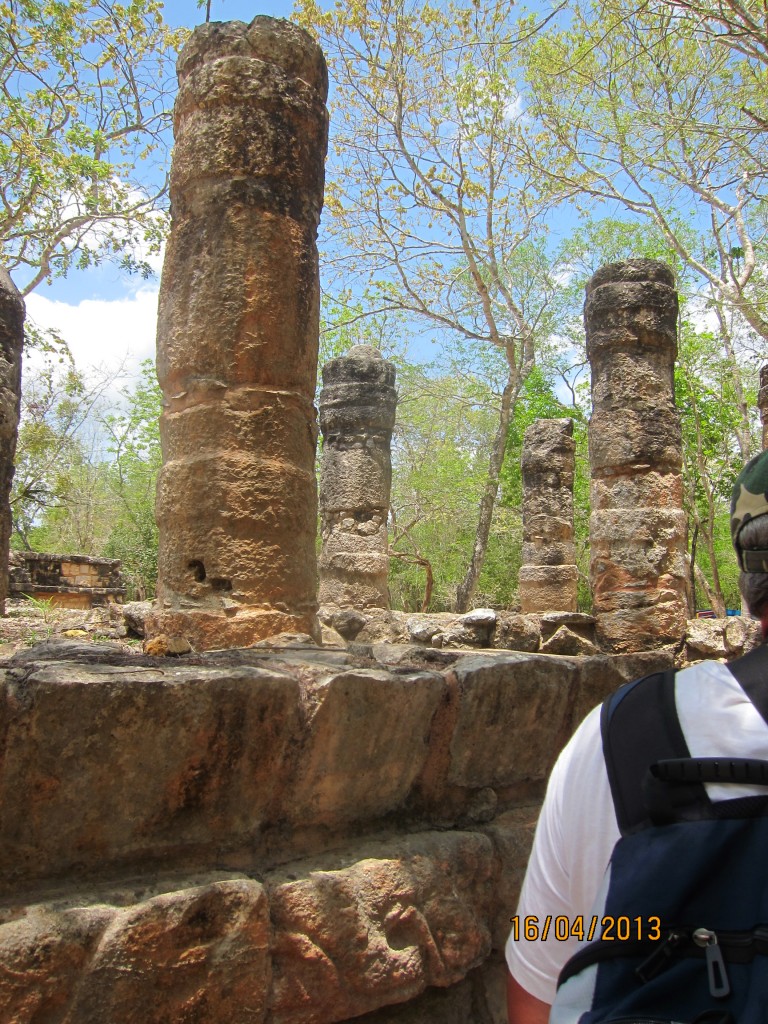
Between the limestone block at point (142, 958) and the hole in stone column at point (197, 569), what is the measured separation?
240cm

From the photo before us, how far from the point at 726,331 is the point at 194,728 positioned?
18513mm

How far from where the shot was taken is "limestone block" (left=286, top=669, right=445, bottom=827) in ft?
6.55

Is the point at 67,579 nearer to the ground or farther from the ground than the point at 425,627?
farther from the ground

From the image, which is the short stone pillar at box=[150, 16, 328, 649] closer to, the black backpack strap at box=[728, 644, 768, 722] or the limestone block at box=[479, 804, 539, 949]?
the limestone block at box=[479, 804, 539, 949]

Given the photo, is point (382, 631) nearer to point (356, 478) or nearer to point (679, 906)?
point (356, 478)

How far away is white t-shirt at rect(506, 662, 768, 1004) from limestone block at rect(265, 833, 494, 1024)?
752 millimetres

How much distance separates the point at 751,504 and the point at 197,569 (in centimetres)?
319

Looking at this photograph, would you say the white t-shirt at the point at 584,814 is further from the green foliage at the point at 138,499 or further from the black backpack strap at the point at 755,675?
the green foliage at the point at 138,499

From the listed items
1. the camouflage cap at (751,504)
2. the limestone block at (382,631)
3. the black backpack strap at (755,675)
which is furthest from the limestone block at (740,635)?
the black backpack strap at (755,675)

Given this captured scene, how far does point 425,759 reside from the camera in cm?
224

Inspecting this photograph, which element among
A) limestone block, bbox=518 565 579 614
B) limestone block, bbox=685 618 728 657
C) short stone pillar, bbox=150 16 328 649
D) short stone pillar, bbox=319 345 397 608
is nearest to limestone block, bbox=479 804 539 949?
short stone pillar, bbox=150 16 328 649

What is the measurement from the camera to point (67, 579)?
568 inches

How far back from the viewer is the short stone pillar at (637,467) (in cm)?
948

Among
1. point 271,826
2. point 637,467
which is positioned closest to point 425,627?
point 637,467
